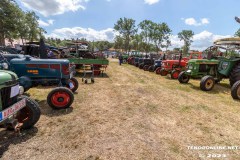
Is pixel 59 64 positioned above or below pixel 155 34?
below

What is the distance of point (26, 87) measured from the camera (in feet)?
17.9

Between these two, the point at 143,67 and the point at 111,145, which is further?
the point at 143,67

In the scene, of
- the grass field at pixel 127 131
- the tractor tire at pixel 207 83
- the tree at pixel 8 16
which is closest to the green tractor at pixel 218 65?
the tractor tire at pixel 207 83

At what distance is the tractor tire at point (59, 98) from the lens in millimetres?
5027

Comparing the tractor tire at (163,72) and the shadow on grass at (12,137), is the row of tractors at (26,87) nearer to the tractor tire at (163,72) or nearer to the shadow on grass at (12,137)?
the shadow on grass at (12,137)

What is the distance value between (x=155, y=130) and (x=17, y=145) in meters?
2.79

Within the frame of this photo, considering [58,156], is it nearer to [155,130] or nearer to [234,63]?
[155,130]

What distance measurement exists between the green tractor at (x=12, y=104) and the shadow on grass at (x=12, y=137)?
160 millimetres

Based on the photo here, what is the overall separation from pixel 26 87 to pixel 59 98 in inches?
48.6

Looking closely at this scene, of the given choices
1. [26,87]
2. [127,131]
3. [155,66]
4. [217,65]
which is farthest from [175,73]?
[26,87]

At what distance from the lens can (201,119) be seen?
4.75m

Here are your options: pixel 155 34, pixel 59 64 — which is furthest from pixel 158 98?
pixel 155 34

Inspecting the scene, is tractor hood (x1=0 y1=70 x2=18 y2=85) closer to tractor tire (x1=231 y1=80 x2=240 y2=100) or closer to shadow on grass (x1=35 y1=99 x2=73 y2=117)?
shadow on grass (x1=35 y1=99 x2=73 y2=117)

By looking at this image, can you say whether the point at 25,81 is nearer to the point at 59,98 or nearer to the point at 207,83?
the point at 59,98
